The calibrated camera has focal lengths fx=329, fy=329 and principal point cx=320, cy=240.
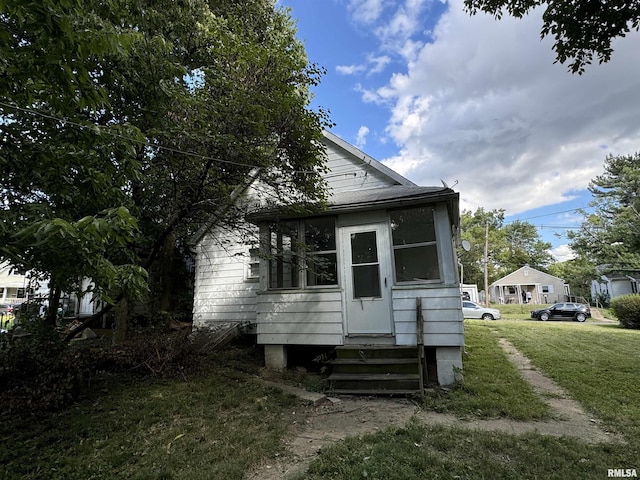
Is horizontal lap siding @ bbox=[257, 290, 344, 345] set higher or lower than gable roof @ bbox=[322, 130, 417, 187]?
lower

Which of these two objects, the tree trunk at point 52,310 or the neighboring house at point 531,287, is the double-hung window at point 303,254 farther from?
the neighboring house at point 531,287

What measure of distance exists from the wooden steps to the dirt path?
0.66 feet

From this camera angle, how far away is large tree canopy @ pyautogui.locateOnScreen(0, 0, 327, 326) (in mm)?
2363

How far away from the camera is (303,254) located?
7168 millimetres

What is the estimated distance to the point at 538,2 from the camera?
455 cm

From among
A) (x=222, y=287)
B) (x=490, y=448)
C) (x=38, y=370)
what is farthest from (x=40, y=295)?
(x=490, y=448)

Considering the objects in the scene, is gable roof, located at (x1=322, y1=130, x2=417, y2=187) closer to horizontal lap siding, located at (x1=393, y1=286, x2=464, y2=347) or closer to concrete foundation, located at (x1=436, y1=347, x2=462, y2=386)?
horizontal lap siding, located at (x1=393, y1=286, x2=464, y2=347)

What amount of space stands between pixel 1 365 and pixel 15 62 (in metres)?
5.32

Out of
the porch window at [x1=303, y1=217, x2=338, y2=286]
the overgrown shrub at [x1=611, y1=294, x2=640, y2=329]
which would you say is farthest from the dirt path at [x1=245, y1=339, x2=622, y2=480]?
the overgrown shrub at [x1=611, y1=294, x2=640, y2=329]

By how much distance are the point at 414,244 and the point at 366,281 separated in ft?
4.04

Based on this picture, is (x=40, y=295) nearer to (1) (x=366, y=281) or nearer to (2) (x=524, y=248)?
(1) (x=366, y=281)

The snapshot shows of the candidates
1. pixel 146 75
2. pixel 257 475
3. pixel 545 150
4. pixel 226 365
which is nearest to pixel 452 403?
pixel 257 475

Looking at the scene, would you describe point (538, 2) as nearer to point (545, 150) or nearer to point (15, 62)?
point (15, 62)

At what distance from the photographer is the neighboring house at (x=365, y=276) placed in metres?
6.11
